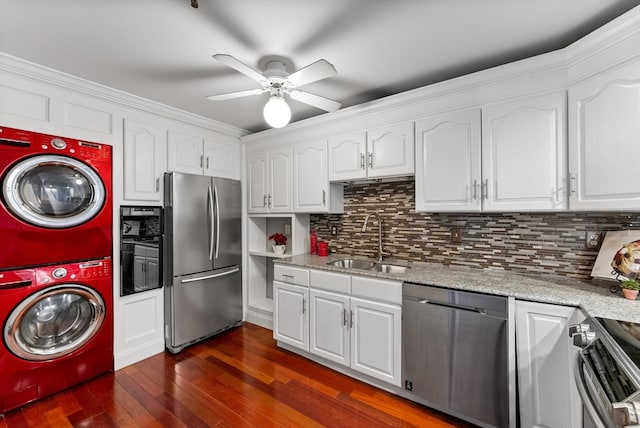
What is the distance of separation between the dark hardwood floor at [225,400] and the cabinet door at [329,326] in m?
0.18

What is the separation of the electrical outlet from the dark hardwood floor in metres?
1.44

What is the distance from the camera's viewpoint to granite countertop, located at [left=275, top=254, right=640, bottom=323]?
1.39m

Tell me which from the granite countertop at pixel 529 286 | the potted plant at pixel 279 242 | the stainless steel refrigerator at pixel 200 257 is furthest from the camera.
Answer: the potted plant at pixel 279 242


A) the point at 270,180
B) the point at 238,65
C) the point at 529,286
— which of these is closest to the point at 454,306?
the point at 529,286

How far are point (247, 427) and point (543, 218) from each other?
8.18ft

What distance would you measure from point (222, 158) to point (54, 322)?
2104 mm

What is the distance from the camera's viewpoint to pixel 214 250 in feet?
10.1

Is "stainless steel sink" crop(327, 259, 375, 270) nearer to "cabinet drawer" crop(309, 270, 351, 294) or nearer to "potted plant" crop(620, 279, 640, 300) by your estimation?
"cabinet drawer" crop(309, 270, 351, 294)

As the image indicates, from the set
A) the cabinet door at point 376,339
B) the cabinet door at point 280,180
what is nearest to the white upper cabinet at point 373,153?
the cabinet door at point 280,180

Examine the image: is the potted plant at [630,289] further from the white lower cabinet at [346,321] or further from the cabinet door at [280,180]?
the cabinet door at [280,180]

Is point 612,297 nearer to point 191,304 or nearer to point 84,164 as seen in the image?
point 191,304

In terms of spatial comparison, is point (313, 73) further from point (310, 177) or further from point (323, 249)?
point (323, 249)

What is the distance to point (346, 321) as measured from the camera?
2.33m

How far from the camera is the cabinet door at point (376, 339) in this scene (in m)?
2.08
